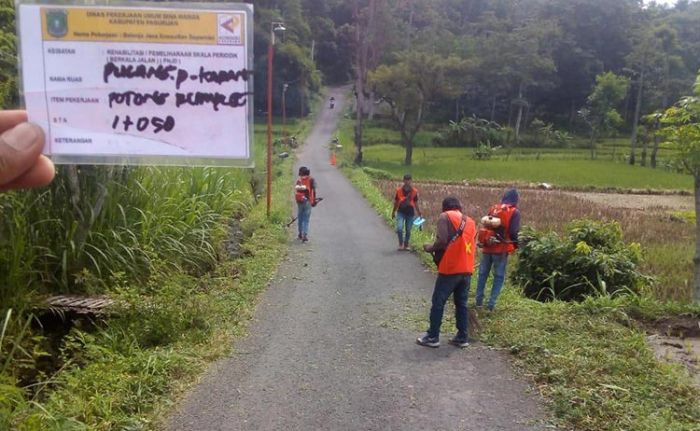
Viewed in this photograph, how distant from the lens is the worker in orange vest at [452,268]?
5.51 metres

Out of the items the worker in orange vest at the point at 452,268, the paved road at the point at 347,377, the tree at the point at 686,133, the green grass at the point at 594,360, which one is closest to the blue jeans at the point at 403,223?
the paved road at the point at 347,377

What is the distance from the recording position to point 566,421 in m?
3.93

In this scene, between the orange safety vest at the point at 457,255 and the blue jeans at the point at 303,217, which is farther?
the blue jeans at the point at 303,217

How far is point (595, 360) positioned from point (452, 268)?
4.72 feet

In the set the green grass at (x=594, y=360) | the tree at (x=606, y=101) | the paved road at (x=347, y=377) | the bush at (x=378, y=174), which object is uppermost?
the tree at (x=606, y=101)

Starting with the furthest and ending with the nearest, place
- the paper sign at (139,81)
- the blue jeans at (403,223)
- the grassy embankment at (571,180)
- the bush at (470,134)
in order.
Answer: the bush at (470,134) → the grassy embankment at (571,180) → the blue jeans at (403,223) → the paper sign at (139,81)

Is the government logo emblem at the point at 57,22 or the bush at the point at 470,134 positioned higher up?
the government logo emblem at the point at 57,22

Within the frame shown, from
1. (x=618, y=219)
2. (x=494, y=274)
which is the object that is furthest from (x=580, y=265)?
(x=618, y=219)

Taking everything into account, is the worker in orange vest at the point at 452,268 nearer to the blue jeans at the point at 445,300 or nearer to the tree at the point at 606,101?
the blue jeans at the point at 445,300

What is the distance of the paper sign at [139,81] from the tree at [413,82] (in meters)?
33.5

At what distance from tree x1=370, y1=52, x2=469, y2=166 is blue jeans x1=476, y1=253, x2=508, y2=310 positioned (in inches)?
1134

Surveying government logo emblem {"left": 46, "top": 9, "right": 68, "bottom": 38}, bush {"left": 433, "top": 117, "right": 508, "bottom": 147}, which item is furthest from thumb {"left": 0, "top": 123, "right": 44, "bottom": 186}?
bush {"left": 433, "top": 117, "right": 508, "bottom": 147}

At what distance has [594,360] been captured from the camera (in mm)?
4773

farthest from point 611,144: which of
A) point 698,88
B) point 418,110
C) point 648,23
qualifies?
point 698,88
